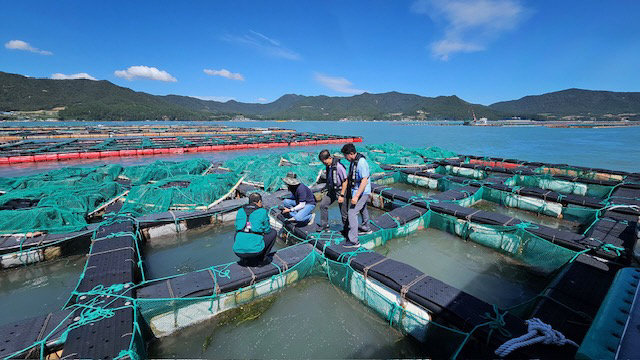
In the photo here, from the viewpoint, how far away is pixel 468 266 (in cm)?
634

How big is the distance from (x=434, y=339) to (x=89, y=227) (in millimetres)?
8906

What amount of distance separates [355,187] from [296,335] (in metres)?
3.05

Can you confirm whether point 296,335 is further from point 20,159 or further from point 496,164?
point 20,159

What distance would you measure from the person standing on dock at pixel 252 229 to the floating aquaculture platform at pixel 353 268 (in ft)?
1.70

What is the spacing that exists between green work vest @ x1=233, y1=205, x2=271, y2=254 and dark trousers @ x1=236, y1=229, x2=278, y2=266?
0.13 m

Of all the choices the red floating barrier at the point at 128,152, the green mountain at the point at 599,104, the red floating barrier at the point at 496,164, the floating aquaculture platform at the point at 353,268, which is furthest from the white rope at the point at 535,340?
the green mountain at the point at 599,104

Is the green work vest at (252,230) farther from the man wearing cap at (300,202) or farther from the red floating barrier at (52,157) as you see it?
the red floating barrier at (52,157)

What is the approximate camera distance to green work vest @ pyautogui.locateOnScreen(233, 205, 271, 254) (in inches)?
178

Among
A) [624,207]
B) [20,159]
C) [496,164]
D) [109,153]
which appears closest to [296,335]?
[624,207]

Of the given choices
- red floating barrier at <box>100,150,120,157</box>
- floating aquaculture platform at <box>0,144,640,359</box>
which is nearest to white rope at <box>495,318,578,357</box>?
floating aquaculture platform at <box>0,144,640,359</box>

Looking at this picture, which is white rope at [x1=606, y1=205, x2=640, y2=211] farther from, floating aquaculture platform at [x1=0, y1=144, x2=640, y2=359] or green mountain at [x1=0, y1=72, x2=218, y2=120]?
green mountain at [x1=0, y1=72, x2=218, y2=120]

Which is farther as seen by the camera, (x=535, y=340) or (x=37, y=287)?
(x=37, y=287)

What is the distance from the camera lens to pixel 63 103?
14088 cm

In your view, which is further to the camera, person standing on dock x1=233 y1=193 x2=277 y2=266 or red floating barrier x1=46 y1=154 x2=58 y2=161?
red floating barrier x1=46 y1=154 x2=58 y2=161
